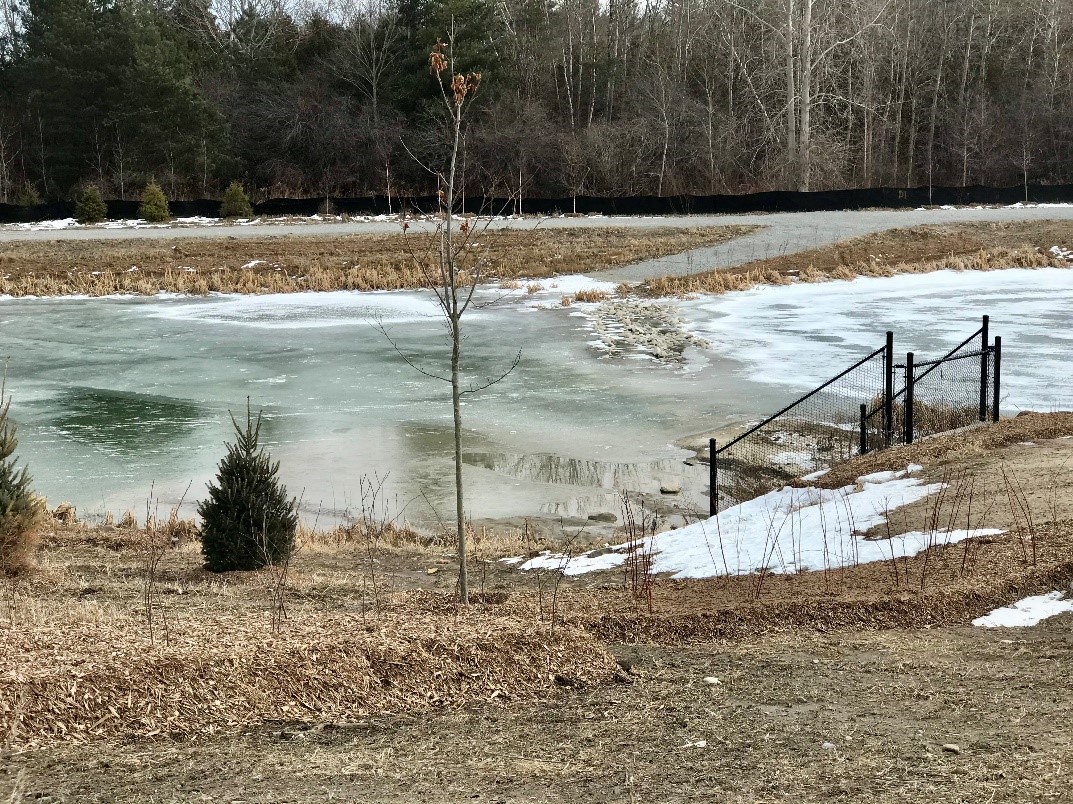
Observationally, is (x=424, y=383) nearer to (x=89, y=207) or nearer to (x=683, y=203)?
(x=683, y=203)

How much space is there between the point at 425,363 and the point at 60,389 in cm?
669

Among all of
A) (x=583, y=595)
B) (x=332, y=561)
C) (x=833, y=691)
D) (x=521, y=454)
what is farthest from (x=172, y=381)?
(x=833, y=691)

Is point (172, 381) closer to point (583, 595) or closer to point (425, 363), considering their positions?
point (425, 363)

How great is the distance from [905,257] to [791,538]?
1325 inches

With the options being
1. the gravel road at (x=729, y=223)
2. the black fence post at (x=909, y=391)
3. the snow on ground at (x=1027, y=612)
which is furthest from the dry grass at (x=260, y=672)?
the gravel road at (x=729, y=223)

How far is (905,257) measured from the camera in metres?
41.9

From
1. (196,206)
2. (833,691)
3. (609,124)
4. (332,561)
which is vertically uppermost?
(609,124)

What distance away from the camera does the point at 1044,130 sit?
63.0m

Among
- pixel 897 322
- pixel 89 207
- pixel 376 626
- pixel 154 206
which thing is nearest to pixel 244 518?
pixel 376 626

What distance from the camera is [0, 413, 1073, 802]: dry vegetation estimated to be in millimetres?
4949

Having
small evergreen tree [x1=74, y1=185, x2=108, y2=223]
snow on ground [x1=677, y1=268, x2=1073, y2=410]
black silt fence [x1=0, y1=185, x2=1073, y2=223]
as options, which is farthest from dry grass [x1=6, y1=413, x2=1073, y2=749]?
small evergreen tree [x1=74, y1=185, x2=108, y2=223]

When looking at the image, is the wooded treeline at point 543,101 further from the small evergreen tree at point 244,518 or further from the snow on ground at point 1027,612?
the snow on ground at point 1027,612

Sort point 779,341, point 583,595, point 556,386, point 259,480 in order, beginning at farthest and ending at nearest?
1. point 779,341
2. point 556,386
3. point 259,480
4. point 583,595

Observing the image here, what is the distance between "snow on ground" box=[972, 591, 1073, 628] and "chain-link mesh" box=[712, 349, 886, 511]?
20.7 feet
